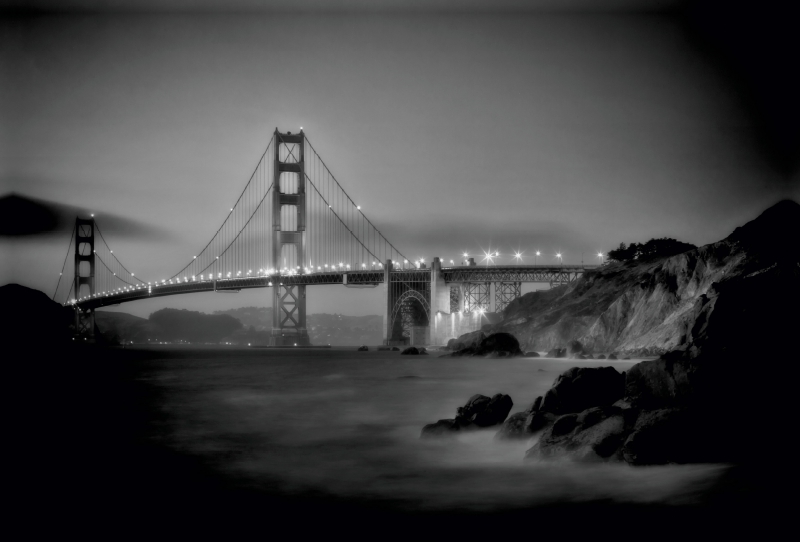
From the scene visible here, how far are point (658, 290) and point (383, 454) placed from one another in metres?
31.2

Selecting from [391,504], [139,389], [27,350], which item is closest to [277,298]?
[27,350]

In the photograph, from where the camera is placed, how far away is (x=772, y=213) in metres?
35.4

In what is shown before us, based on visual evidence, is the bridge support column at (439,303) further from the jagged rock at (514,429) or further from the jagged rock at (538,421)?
the jagged rock at (538,421)

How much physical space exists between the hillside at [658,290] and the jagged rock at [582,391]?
12339mm

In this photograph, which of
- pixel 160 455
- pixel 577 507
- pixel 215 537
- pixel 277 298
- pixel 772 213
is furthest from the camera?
pixel 277 298

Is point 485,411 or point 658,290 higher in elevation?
point 658,290

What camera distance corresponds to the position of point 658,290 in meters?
39.8

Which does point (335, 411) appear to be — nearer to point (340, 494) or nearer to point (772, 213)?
point (340, 494)

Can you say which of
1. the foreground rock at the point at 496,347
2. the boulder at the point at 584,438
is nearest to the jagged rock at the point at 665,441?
the boulder at the point at 584,438

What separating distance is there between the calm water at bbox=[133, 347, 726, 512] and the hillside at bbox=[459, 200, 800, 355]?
11.0m

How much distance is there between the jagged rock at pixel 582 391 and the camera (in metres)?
11.7

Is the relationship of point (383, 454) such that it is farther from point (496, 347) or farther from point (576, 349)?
point (496, 347)

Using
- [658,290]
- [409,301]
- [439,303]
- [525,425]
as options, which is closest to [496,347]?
[658,290]

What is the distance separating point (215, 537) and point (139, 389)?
73.0 feet
